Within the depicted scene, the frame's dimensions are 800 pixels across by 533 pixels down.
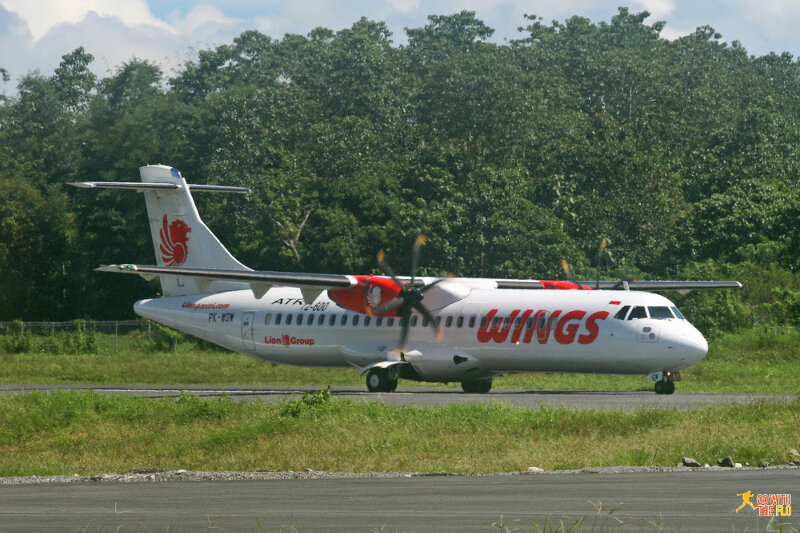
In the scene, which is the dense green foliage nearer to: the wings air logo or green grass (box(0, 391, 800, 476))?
the wings air logo

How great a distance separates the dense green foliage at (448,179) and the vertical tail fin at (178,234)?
817 inches

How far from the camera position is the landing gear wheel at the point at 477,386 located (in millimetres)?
33406

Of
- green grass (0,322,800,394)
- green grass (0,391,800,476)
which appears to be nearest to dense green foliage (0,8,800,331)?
green grass (0,322,800,394)

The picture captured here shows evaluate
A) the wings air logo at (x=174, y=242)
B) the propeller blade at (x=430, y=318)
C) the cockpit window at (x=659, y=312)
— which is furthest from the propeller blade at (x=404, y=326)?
the wings air logo at (x=174, y=242)

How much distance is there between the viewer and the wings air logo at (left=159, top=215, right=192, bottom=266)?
38.2 m

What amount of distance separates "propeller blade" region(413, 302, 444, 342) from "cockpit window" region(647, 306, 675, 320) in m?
5.93

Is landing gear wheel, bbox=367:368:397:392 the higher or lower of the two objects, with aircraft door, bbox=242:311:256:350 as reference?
lower

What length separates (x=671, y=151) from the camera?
77312 millimetres

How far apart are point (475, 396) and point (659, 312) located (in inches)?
210

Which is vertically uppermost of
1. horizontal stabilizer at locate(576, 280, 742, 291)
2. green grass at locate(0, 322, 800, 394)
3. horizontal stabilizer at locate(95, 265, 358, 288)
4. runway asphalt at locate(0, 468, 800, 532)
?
horizontal stabilizer at locate(95, 265, 358, 288)

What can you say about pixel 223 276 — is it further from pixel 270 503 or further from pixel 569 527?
pixel 569 527

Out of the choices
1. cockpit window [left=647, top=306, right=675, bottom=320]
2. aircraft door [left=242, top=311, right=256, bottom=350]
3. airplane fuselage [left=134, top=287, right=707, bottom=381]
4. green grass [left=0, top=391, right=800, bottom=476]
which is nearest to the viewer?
green grass [left=0, top=391, right=800, bottom=476]

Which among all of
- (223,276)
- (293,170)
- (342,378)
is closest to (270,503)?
(223,276)
